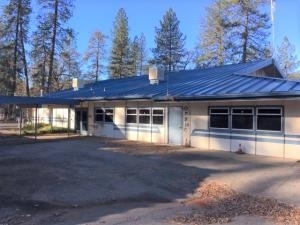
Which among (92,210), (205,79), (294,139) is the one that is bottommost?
(92,210)

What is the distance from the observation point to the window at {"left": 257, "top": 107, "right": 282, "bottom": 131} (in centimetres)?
1728

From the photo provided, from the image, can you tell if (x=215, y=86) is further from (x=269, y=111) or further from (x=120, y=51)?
(x=120, y=51)

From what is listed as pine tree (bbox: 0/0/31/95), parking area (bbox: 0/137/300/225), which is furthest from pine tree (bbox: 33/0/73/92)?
parking area (bbox: 0/137/300/225)

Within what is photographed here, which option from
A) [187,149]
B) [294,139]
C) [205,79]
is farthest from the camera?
[205,79]

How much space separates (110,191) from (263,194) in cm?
357

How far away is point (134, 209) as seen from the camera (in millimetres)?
8664

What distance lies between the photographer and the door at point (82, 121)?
97.9 feet

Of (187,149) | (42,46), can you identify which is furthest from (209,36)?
(187,149)

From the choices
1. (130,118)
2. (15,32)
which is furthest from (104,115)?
(15,32)

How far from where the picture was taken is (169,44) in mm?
59906

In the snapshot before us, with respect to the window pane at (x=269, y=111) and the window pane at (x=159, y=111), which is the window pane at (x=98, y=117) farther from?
the window pane at (x=269, y=111)

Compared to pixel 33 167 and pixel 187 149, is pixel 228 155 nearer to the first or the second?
pixel 187 149

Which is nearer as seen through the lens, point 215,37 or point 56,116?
point 56,116

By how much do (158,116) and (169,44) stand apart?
124ft
